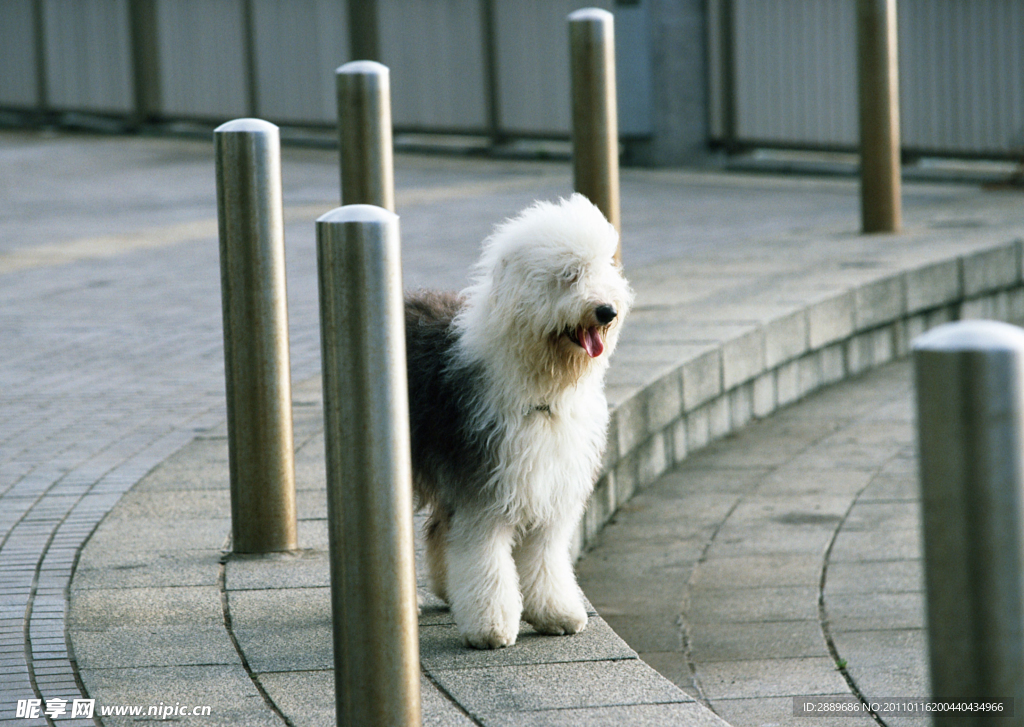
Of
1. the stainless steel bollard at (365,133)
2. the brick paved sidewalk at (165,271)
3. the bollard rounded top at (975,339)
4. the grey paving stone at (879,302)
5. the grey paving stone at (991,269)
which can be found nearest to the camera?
the bollard rounded top at (975,339)

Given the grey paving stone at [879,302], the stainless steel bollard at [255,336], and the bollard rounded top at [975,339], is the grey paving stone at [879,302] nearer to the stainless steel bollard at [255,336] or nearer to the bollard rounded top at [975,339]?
the stainless steel bollard at [255,336]

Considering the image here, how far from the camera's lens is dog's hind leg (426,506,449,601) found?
4129mm

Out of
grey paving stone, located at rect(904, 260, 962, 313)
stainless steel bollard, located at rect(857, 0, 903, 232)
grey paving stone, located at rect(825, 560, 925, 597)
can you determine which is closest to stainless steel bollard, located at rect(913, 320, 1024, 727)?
grey paving stone, located at rect(825, 560, 925, 597)

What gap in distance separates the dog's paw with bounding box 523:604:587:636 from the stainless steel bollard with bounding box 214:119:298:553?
891 millimetres

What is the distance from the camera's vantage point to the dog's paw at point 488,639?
12.5ft

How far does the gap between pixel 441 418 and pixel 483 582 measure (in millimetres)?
450

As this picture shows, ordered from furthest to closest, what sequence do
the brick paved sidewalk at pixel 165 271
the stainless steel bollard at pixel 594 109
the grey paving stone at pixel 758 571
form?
the stainless steel bollard at pixel 594 109 → the grey paving stone at pixel 758 571 → the brick paved sidewalk at pixel 165 271

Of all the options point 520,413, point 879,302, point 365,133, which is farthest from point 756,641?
point 879,302

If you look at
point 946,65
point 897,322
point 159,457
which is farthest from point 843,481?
point 946,65

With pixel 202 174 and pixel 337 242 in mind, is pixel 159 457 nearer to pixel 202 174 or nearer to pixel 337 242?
pixel 337 242

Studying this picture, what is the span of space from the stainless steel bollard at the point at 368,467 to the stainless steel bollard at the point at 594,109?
13.6ft

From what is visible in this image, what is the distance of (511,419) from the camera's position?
3807 mm

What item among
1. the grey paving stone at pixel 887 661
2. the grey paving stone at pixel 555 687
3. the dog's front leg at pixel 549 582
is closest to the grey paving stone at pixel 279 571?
the dog's front leg at pixel 549 582

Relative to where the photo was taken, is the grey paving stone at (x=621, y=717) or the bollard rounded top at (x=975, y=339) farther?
the grey paving stone at (x=621, y=717)
